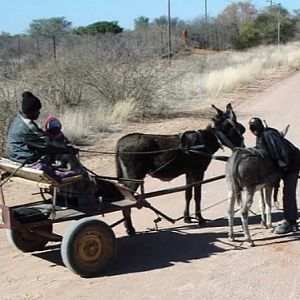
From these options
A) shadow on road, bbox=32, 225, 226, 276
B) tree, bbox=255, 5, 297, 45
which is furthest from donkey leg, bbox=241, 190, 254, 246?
tree, bbox=255, 5, 297, 45

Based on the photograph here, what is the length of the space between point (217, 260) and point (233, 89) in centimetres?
2257

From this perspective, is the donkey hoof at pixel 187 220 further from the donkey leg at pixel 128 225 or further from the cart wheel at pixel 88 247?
the cart wheel at pixel 88 247

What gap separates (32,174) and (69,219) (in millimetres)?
655

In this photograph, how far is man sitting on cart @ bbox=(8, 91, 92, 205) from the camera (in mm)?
7367

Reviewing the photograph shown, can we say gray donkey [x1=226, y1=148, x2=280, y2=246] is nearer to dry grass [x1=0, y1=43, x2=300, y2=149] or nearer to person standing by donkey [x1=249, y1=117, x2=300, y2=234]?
person standing by donkey [x1=249, y1=117, x2=300, y2=234]

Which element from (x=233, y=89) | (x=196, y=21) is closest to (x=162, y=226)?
(x=233, y=89)

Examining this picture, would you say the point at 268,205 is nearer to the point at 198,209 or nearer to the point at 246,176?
the point at 246,176

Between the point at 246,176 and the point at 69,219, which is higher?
the point at 246,176

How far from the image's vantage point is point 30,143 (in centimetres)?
737

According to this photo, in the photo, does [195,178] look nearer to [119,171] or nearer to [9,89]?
[119,171]

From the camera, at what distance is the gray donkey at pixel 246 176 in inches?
308

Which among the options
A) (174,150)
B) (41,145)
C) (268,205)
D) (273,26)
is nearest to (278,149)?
(268,205)

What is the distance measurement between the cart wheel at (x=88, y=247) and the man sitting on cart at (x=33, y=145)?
2.11 ft

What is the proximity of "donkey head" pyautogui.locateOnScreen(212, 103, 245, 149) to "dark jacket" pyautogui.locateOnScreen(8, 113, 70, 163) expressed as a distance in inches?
93.1
